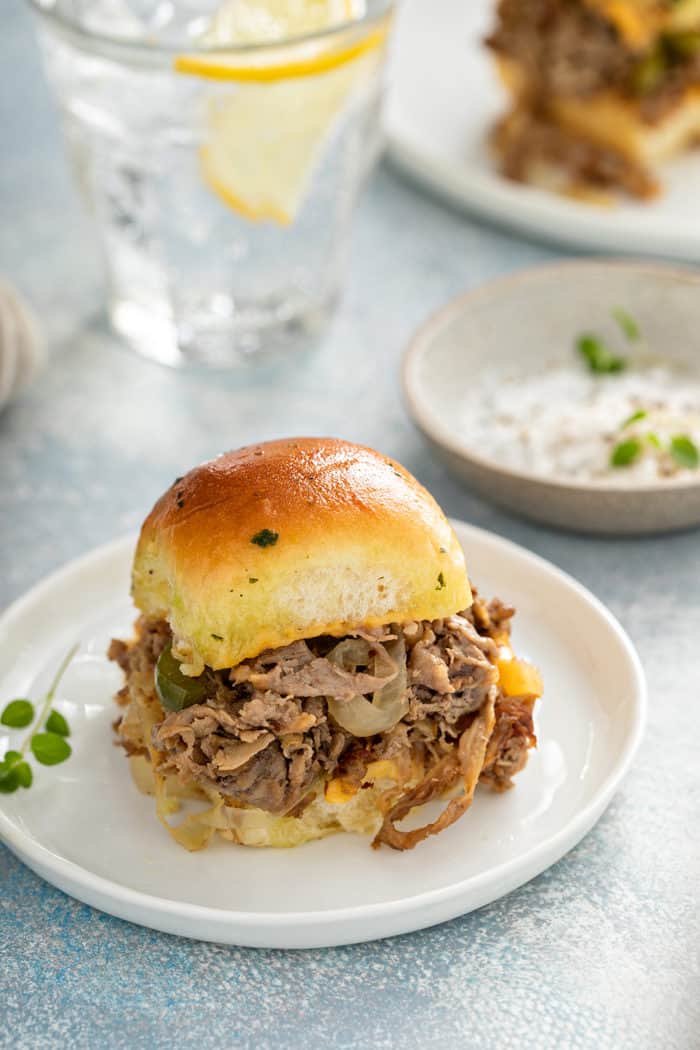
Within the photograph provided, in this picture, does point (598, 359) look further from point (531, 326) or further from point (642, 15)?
point (642, 15)

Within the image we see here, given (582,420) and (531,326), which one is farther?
(531,326)

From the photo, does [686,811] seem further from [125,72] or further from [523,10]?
[523,10]

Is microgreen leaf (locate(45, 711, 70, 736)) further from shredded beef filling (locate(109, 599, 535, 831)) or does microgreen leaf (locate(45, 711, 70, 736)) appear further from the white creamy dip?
the white creamy dip

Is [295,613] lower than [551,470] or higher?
higher

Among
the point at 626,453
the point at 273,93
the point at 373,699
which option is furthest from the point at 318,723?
the point at 273,93

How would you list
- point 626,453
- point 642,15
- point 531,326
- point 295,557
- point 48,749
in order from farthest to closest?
point 642,15
point 531,326
point 626,453
point 48,749
point 295,557

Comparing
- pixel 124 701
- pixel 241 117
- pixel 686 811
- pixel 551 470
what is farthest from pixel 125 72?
pixel 686 811

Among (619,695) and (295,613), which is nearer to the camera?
(295,613)
